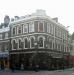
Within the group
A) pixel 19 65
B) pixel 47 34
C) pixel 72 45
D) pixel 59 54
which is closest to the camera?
pixel 47 34

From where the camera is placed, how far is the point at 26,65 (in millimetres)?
45281

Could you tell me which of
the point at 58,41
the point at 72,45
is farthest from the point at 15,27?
the point at 72,45

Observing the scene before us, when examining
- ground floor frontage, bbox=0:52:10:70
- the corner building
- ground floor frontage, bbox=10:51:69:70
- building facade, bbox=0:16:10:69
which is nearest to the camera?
ground floor frontage, bbox=10:51:69:70

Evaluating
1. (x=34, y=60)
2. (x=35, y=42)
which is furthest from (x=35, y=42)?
(x=34, y=60)

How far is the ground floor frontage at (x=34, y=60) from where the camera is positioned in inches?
1672

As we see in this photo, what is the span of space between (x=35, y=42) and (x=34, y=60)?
3749 millimetres

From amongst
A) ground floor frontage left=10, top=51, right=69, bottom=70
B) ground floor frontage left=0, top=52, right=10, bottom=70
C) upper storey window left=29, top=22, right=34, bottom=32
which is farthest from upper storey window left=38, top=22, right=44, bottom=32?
ground floor frontage left=0, top=52, right=10, bottom=70

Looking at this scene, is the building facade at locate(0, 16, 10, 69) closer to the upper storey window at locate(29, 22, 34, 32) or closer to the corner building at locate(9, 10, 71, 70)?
the corner building at locate(9, 10, 71, 70)

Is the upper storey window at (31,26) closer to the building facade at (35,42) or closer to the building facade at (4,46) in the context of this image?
the building facade at (35,42)

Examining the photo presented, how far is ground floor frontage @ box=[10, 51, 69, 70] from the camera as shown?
139 ft

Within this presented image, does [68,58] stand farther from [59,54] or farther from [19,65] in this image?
[19,65]

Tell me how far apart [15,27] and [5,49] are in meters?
7.06

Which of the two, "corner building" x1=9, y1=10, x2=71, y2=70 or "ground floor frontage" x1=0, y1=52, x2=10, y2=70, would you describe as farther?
"ground floor frontage" x1=0, y1=52, x2=10, y2=70

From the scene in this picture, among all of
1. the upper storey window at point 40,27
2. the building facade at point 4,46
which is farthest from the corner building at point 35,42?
the building facade at point 4,46
